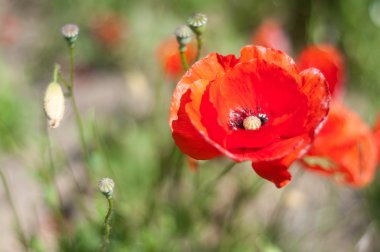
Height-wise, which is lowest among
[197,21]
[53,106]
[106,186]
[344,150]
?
[344,150]

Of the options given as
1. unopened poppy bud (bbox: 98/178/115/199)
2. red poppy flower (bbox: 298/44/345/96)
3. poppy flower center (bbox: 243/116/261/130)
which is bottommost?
unopened poppy bud (bbox: 98/178/115/199)

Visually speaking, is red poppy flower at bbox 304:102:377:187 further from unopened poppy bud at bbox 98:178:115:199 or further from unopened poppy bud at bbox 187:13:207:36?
unopened poppy bud at bbox 98:178:115:199

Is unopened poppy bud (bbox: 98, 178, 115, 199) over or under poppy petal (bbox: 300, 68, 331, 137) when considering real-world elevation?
under

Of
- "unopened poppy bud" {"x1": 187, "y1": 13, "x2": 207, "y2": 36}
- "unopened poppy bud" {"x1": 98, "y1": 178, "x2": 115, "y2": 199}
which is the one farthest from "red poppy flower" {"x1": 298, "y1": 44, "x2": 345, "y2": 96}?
"unopened poppy bud" {"x1": 98, "y1": 178, "x2": 115, "y2": 199}

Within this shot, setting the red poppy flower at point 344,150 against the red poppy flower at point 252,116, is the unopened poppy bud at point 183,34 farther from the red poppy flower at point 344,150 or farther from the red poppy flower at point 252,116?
the red poppy flower at point 344,150

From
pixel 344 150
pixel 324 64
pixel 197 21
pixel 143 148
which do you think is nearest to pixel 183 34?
pixel 197 21

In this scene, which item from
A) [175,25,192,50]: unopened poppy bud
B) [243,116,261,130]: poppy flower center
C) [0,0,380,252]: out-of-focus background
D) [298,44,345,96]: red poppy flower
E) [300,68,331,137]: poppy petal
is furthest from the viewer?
[0,0,380,252]: out-of-focus background

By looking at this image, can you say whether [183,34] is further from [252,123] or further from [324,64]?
[324,64]
